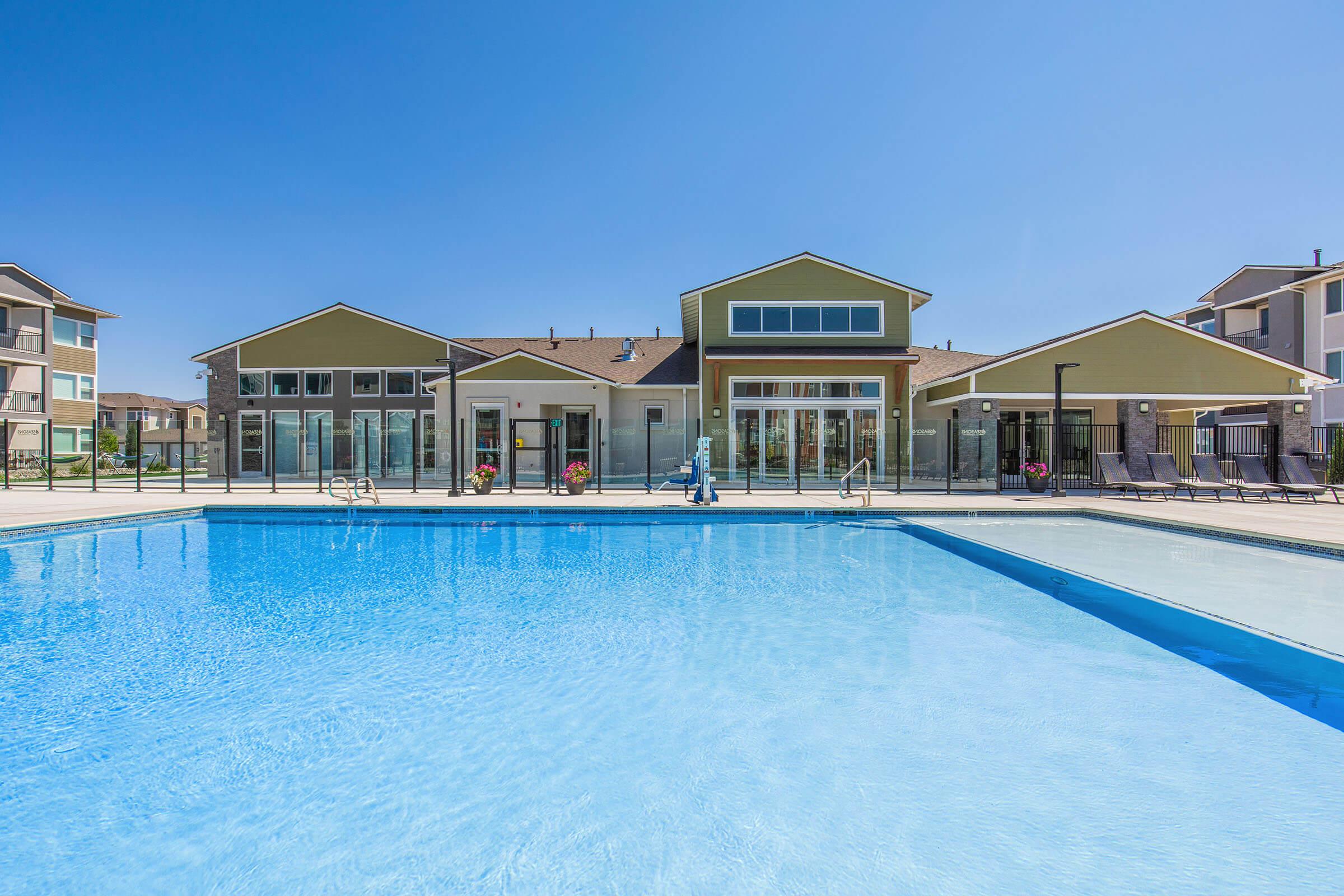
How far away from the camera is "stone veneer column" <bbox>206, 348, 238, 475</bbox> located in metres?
24.0

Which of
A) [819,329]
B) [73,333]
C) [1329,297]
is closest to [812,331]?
[819,329]

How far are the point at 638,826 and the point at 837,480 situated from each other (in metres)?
17.2

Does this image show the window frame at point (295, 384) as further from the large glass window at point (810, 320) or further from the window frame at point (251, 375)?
→ the large glass window at point (810, 320)

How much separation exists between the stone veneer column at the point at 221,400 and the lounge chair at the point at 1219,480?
29918mm

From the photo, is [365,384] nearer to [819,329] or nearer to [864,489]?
[819,329]

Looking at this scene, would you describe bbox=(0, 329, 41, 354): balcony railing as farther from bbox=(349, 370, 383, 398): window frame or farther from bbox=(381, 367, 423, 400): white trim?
bbox=(381, 367, 423, 400): white trim

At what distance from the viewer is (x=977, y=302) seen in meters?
24.2

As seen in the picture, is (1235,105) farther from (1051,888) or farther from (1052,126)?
(1051,888)

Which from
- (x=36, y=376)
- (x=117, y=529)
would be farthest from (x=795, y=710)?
(x=36, y=376)

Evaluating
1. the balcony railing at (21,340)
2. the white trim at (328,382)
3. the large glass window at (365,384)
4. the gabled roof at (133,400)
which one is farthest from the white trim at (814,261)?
the gabled roof at (133,400)

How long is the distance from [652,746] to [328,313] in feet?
80.6

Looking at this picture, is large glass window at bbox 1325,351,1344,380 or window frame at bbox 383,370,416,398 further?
large glass window at bbox 1325,351,1344,380

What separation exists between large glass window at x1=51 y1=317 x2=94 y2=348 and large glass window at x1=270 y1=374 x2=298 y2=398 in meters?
14.7

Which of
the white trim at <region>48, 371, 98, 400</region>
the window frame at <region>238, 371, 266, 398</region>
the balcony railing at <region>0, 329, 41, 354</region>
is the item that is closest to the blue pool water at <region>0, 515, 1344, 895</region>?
the window frame at <region>238, 371, 266, 398</region>
